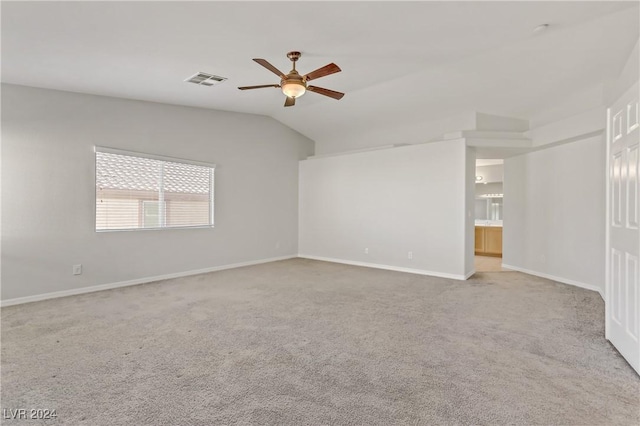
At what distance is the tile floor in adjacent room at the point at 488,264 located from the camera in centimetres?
627

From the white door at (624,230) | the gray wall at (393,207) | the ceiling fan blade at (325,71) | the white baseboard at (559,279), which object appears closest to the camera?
the white door at (624,230)

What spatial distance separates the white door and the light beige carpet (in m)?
0.23

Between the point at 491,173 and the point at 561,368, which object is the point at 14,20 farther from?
the point at 491,173

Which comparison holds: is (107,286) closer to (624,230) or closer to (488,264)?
(624,230)

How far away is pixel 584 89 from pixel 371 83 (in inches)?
116

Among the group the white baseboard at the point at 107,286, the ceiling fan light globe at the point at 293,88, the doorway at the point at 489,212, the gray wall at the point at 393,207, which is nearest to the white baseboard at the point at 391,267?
the gray wall at the point at 393,207

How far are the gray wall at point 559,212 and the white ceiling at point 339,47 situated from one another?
96 cm

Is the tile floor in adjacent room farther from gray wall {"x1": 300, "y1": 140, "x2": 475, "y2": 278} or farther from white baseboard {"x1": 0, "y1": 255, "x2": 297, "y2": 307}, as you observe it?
white baseboard {"x1": 0, "y1": 255, "x2": 297, "y2": 307}

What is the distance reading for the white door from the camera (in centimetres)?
233

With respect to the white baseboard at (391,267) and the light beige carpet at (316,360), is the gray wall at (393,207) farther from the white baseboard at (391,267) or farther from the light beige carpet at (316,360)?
the light beige carpet at (316,360)

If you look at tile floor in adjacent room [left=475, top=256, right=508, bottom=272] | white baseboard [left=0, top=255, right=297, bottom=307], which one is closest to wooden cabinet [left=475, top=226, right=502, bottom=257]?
tile floor in adjacent room [left=475, top=256, right=508, bottom=272]

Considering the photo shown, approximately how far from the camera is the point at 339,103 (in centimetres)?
574

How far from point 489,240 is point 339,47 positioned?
255 inches

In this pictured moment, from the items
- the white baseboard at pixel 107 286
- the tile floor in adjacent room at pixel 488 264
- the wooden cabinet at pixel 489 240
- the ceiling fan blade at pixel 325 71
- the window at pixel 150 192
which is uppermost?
the ceiling fan blade at pixel 325 71
